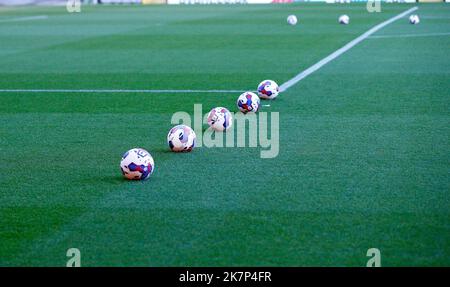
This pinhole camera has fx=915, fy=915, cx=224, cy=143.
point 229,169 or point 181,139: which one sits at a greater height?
point 181,139

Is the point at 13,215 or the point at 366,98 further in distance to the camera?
the point at 366,98

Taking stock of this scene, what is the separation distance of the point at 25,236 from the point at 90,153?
2866 millimetres

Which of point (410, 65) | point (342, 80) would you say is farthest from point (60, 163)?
point (410, 65)

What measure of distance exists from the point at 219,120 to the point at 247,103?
4.12ft

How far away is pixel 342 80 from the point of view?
47.8 ft

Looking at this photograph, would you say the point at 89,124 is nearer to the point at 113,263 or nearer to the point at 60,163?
the point at 60,163

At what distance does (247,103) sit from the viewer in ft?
36.6

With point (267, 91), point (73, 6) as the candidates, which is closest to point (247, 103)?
point (267, 91)

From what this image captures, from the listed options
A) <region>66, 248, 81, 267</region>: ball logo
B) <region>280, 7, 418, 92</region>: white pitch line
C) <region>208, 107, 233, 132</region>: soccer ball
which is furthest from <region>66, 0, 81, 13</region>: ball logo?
<region>66, 248, 81, 267</region>: ball logo

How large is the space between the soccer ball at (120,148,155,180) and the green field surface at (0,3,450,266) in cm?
Answer: 9

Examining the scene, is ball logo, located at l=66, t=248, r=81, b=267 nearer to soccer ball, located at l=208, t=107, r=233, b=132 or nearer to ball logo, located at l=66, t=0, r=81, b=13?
soccer ball, located at l=208, t=107, r=233, b=132

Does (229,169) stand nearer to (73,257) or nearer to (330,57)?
(73,257)

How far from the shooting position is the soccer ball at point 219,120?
9.96 metres
